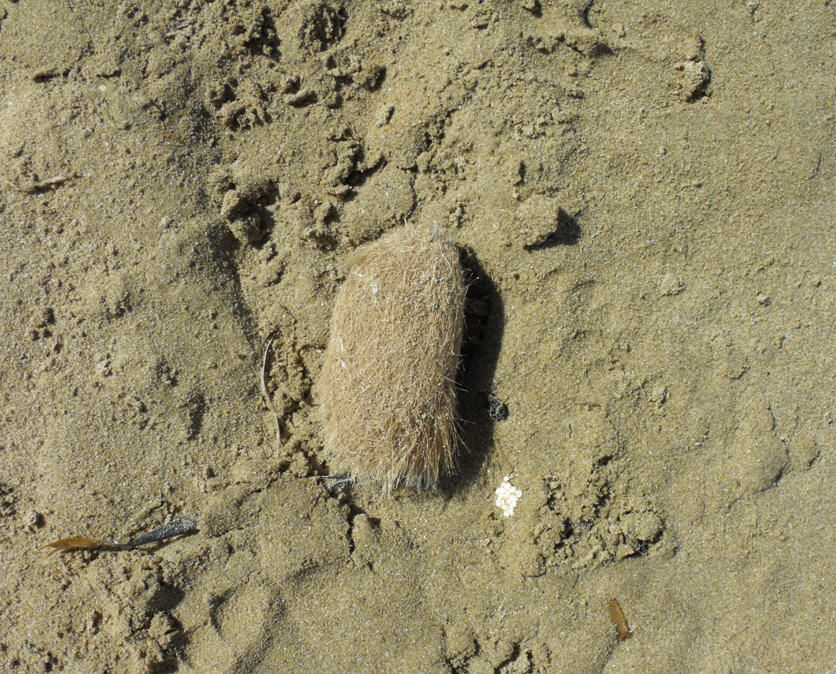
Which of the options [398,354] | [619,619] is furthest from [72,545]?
[619,619]

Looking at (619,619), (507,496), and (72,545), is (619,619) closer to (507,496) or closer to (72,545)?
(507,496)

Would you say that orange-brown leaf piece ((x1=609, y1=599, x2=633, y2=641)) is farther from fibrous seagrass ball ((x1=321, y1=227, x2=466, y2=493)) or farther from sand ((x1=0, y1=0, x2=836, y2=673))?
fibrous seagrass ball ((x1=321, y1=227, x2=466, y2=493))

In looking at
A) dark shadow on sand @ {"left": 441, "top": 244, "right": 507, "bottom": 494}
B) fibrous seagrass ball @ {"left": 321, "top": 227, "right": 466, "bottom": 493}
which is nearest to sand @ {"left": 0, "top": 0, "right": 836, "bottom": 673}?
dark shadow on sand @ {"left": 441, "top": 244, "right": 507, "bottom": 494}

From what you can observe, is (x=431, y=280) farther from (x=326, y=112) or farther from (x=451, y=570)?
(x=451, y=570)

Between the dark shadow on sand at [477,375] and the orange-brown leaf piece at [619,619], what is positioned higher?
the dark shadow on sand at [477,375]

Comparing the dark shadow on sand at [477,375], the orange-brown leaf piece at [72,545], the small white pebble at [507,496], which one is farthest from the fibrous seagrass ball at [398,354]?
the orange-brown leaf piece at [72,545]

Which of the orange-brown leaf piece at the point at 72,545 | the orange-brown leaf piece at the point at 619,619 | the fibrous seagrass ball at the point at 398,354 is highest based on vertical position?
the fibrous seagrass ball at the point at 398,354

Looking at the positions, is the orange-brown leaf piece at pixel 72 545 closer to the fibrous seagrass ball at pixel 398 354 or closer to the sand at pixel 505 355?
the sand at pixel 505 355
